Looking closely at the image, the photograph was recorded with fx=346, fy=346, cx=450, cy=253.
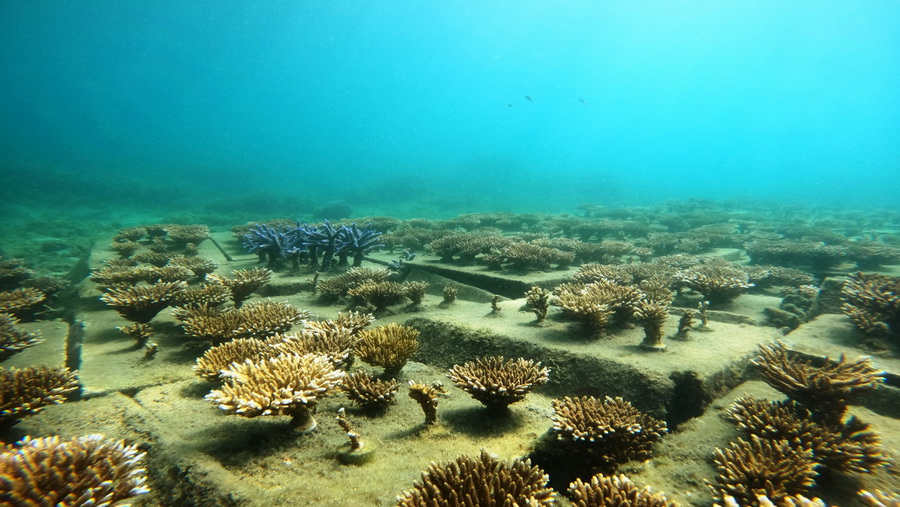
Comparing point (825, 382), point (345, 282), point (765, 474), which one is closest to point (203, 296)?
point (345, 282)

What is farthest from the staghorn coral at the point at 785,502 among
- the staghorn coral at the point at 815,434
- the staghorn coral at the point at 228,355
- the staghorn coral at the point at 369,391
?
the staghorn coral at the point at 228,355

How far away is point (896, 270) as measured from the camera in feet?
34.1

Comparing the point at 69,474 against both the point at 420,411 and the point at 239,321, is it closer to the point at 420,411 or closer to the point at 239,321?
the point at 420,411

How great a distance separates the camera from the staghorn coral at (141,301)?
6203 millimetres

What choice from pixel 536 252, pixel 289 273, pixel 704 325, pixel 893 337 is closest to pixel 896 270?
pixel 893 337

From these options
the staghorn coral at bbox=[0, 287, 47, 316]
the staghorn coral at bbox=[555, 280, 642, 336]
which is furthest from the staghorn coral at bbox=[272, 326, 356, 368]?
the staghorn coral at bbox=[0, 287, 47, 316]

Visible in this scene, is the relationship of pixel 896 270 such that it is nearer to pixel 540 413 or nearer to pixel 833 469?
pixel 833 469

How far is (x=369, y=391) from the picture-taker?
4.33 metres

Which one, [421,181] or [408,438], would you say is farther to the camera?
[421,181]

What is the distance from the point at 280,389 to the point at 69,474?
5.02 ft

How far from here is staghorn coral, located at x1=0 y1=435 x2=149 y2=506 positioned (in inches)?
98.0

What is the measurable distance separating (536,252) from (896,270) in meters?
11.1

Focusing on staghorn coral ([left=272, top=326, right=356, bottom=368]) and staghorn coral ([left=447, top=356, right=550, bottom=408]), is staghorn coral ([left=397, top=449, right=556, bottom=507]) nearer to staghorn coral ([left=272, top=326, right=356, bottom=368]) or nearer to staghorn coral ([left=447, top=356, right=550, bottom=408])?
staghorn coral ([left=447, top=356, right=550, bottom=408])

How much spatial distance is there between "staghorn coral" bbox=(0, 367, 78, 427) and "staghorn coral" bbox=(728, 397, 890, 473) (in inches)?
317
